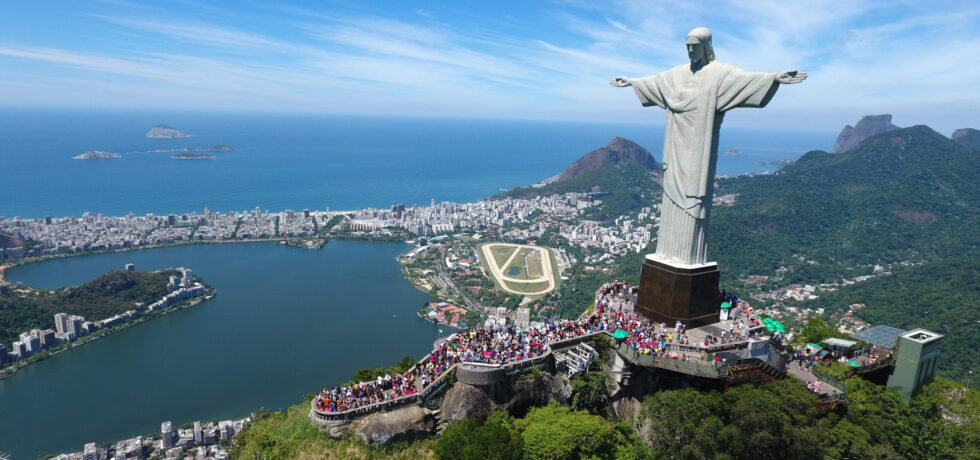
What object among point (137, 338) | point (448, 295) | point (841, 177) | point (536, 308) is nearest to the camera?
point (137, 338)

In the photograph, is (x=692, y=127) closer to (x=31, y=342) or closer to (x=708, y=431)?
(x=708, y=431)

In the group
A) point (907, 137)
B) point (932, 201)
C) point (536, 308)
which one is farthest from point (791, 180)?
point (536, 308)

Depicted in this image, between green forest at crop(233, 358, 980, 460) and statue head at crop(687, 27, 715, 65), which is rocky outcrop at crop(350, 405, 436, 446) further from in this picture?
statue head at crop(687, 27, 715, 65)

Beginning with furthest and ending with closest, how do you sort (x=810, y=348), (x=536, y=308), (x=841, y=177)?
(x=841, y=177)
(x=536, y=308)
(x=810, y=348)

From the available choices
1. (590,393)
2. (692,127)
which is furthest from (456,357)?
(692,127)

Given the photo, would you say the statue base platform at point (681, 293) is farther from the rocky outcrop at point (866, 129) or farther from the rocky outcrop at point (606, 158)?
the rocky outcrop at point (866, 129)

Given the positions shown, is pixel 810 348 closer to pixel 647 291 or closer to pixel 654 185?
pixel 647 291
